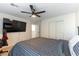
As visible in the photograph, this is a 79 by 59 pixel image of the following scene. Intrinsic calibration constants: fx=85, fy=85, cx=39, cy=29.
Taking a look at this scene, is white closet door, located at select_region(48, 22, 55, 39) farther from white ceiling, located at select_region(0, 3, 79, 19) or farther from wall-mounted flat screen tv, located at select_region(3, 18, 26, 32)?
wall-mounted flat screen tv, located at select_region(3, 18, 26, 32)

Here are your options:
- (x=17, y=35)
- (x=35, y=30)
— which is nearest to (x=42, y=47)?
(x=35, y=30)

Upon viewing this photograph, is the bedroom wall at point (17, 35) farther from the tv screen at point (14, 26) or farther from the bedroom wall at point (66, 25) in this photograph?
the bedroom wall at point (66, 25)

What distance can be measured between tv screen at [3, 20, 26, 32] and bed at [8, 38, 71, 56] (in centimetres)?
16

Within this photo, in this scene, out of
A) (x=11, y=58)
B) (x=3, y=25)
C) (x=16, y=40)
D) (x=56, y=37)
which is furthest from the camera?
(x=56, y=37)

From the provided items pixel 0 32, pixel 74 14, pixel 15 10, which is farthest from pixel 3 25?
→ pixel 74 14

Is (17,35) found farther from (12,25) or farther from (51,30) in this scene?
(51,30)

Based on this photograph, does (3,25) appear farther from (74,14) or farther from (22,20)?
(74,14)

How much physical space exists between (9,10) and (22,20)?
196 millimetres

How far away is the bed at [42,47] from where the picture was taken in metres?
0.91

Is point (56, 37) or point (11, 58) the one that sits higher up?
point (56, 37)

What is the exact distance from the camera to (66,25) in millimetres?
1067

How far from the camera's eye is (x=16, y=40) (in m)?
0.99

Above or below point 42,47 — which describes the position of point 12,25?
above

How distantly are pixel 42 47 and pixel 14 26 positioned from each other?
41cm
